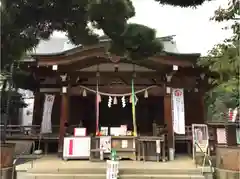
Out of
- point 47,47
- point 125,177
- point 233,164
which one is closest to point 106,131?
point 125,177

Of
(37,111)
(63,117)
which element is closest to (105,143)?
(63,117)

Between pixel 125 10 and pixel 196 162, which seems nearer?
pixel 125 10

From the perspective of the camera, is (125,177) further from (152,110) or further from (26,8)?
(152,110)

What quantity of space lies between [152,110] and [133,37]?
7022 millimetres

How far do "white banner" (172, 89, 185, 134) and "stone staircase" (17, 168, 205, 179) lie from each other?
253cm

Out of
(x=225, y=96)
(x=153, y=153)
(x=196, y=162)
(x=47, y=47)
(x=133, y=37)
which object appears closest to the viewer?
(x=133, y=37)

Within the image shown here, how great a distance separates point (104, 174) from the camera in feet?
21.1

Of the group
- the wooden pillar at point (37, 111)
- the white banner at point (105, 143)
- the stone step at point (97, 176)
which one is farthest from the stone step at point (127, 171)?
the wooden pillar at point (37, 111)

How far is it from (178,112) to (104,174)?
376cm

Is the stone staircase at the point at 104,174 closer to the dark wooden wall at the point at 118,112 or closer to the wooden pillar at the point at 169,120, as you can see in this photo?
the wooden pillar at the point at 169,120

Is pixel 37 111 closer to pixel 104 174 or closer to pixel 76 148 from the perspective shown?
pixel 76 148

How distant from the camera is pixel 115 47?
4.71 metres

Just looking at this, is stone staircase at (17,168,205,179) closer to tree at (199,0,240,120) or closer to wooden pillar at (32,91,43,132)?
tree at (199,0,240,120)

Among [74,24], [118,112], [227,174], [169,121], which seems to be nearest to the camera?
[74,24]
